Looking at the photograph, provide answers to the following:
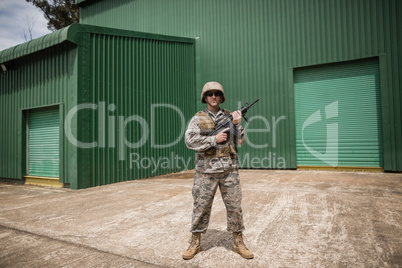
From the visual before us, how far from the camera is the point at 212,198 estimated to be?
271cm

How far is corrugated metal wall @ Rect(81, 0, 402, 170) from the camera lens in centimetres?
783

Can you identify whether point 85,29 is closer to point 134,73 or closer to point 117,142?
point 134,73

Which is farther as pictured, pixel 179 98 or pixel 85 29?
pixel 179 98

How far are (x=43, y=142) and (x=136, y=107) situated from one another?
3.42 m

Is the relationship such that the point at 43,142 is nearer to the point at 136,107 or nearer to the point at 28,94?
the point at 28,94

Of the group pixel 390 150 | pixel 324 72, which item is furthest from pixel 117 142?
pixel 390 150

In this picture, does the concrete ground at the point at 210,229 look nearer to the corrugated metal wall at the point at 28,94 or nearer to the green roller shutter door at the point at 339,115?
the green roller shutter door at the point at 339,115

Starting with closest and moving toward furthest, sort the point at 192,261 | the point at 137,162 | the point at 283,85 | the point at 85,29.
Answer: the point at 192,261, the point at 85,29, the point at 137,162, the point at 283,85

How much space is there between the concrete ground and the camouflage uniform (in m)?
0.43

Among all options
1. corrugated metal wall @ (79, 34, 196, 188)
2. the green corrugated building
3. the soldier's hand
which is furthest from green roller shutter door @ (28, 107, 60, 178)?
the soldier's hand

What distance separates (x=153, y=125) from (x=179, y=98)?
5.92 feet

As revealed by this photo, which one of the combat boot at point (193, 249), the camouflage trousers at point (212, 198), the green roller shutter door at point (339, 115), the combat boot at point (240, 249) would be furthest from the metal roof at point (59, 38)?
the combat boot at point (240, 249)

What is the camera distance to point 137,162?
847 centimetres

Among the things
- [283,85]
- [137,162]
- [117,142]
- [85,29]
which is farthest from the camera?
[283,85]
